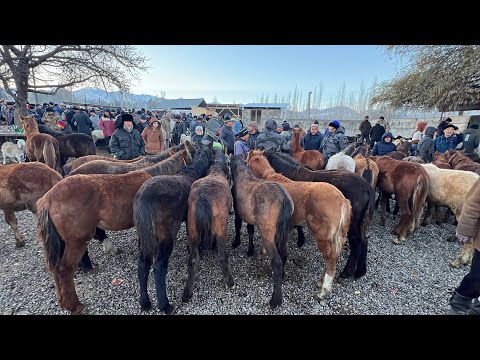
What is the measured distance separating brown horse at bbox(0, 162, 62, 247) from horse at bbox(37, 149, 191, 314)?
1.47 metres

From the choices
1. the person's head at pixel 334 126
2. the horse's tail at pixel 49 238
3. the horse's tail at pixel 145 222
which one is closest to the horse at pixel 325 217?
the horse's tail at pixel 145 222

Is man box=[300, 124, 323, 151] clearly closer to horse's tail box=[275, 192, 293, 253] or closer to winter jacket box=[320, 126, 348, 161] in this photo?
winter jacket box=[320, 126, 348, 161]

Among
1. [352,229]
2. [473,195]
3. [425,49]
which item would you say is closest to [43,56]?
[352,229]

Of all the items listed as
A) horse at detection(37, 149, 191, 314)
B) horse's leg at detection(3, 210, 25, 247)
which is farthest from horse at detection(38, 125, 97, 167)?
horse at detection(37, 149, 191, 314)

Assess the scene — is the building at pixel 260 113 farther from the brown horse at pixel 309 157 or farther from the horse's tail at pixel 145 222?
the horse's tail at pixel 145 222

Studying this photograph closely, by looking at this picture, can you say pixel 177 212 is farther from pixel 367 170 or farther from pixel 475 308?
pixel 367 170

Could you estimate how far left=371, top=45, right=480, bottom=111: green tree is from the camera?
34.0 ft

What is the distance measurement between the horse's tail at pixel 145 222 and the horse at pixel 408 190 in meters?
4.93

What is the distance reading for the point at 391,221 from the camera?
19.1 ft

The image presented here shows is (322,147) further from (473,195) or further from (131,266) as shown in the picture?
(131,266)

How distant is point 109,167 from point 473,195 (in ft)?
17.3

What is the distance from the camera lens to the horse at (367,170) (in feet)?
16.7

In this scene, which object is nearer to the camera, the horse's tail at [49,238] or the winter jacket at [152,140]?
the horse's tail at [49,238]

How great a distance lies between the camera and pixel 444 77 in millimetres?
10914
